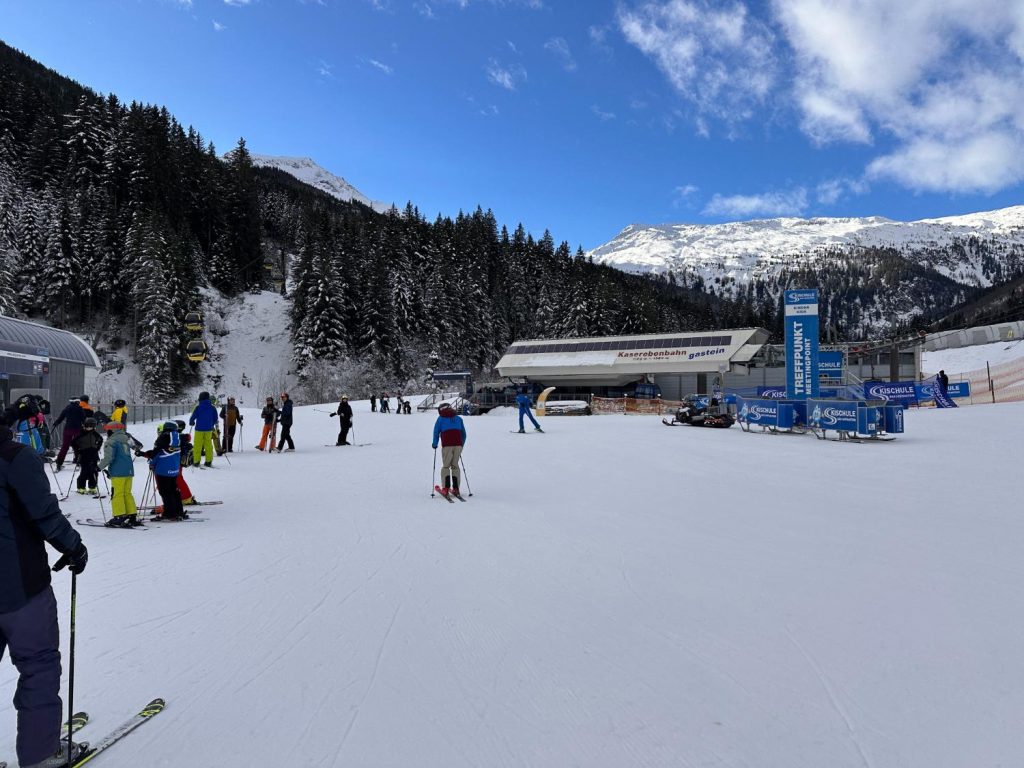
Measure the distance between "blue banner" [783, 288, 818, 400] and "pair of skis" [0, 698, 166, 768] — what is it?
2059 centimetres

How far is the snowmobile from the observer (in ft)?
75.6

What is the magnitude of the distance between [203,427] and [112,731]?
446 inches

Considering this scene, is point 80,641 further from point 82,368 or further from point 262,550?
point 82,368

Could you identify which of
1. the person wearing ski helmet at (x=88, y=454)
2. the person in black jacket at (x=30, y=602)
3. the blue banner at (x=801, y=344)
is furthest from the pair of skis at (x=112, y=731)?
the blue banner at (x=801, y=344)

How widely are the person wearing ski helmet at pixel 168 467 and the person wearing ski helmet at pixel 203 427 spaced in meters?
4.97

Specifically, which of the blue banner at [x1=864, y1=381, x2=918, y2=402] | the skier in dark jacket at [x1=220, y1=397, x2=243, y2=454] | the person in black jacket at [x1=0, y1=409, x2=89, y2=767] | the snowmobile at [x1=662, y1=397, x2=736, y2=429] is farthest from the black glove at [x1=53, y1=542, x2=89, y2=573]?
the blue banner at [x1=864, y1=381, x2=918, y2=402]

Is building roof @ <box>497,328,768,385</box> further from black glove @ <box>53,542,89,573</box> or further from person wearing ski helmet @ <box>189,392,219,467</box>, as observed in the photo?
black glove @ <box>53,542,89,573</box>

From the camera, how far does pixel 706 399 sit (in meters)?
25.7

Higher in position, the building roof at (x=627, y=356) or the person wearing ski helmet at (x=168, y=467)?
the building roof at (x=627, y=356)

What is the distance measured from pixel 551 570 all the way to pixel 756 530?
2831mm

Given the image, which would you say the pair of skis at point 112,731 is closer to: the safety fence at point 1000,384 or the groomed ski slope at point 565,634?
the groomed ski slope at point 565,634

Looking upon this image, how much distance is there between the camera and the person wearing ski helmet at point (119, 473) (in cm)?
736

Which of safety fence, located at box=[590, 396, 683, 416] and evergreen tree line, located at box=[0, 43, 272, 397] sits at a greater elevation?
evergreen tree line, located at box=[0, 43, 272, 397]

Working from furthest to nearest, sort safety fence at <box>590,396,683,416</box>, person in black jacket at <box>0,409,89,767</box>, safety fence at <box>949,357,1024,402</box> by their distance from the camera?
safety fence at <box>590,396,683,416</box> < safety fence at <box>949,357,1024,402</box> < person in black jacket at <box>0,409,89,767</box>
